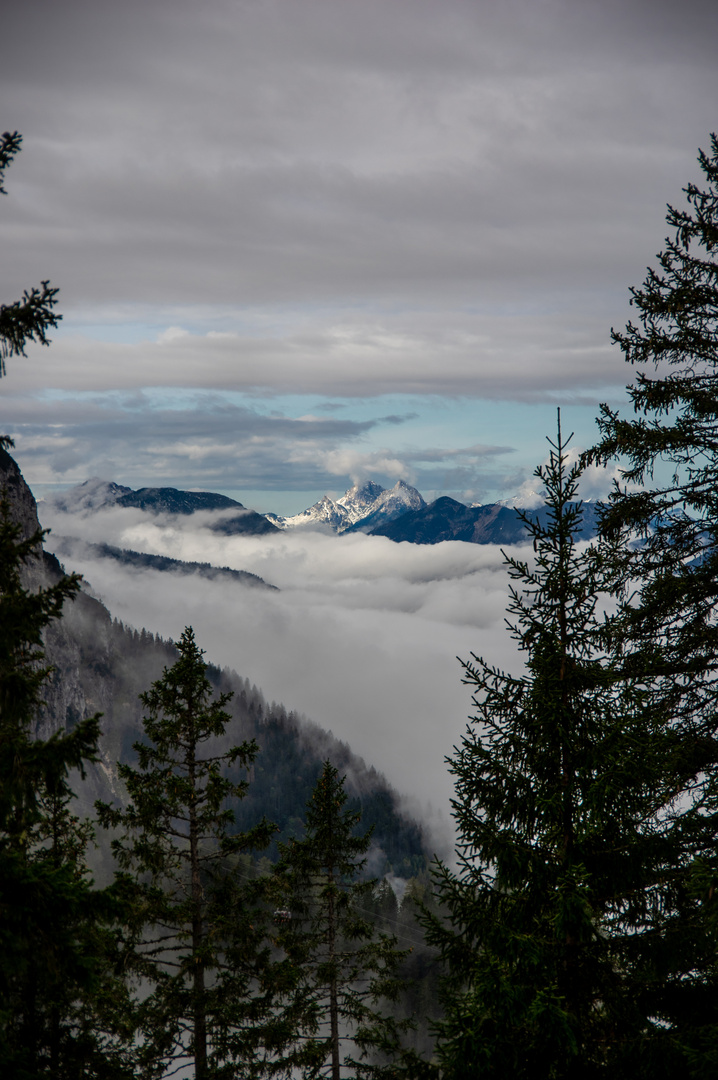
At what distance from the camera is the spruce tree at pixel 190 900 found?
16.5m

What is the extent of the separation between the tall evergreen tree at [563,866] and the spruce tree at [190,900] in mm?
9209

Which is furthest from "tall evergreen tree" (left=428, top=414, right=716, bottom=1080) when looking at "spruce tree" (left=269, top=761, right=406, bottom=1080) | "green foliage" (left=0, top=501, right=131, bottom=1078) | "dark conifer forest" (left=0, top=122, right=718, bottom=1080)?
"spruce tree" (left=269, top=761, right=406, bottom=1080)

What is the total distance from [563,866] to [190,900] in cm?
1132

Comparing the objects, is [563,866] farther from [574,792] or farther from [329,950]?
[329,950]

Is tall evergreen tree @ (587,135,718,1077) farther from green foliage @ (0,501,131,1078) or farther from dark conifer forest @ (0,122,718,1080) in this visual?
green foliage @ (0,501,131,1078)

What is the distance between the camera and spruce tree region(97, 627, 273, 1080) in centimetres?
1655

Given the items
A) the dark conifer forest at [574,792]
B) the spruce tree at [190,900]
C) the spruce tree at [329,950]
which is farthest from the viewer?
the spruce tree at [329,950]

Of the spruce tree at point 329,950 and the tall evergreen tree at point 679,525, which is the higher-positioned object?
the tall evergreen tree at point 679,525

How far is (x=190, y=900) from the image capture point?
17.1 metres

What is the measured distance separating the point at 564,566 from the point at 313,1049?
16.4 metres

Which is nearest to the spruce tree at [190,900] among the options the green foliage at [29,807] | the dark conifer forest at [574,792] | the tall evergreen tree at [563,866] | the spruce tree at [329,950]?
the spruce tree at [329,950]

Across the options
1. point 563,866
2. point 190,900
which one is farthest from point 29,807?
point 190,900

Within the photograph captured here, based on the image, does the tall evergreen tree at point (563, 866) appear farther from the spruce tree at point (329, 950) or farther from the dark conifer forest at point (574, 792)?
the spruce tree at point (329, 950)

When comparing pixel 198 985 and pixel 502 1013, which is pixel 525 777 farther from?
pixel 198 985
